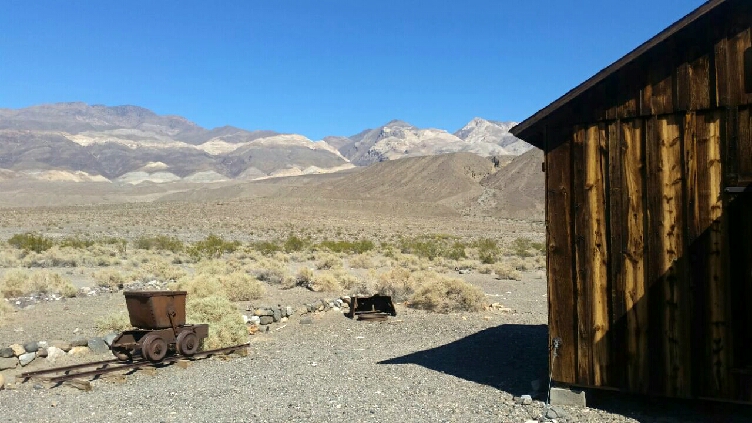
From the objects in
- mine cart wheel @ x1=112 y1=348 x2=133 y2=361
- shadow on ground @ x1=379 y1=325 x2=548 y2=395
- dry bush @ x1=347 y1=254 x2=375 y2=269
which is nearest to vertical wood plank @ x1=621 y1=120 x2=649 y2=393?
shadow on ground @ x1=379 y1=325 x2=548 y2=395

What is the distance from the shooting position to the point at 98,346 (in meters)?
11.2

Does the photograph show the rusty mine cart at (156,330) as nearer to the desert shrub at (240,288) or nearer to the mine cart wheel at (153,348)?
the mine cart wheel at (153,348)

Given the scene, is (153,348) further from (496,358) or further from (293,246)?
(293,246)

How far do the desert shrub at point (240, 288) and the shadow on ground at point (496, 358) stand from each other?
7743 millimetres

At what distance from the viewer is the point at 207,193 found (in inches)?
4294

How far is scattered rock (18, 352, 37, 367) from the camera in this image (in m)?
10.2

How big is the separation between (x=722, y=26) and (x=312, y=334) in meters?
9.47

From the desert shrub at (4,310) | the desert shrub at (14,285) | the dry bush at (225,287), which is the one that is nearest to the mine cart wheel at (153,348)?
the desert shrub at (4,310)

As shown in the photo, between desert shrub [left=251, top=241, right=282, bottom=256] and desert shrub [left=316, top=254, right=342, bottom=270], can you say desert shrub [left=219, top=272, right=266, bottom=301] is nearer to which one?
desert shrub [left=316, top=254, right=342, bottom=270]

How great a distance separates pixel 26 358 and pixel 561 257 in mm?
8720

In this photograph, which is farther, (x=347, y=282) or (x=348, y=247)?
(x=348, y=247)

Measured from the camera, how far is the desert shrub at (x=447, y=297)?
1581cm

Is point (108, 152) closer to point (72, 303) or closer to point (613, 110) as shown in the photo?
point (72, 303)

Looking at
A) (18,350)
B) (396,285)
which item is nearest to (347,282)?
(396,285)
